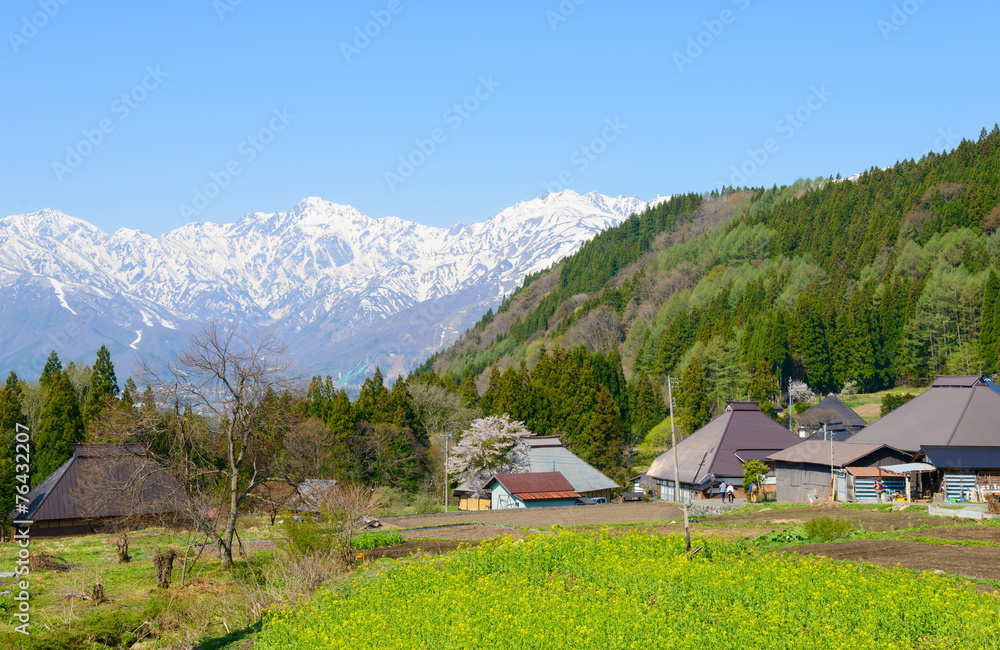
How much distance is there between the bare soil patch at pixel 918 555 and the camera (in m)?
19.1

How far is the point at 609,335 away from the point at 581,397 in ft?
170

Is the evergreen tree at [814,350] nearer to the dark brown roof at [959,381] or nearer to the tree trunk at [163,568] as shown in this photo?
the dark brown roof at [959,381]

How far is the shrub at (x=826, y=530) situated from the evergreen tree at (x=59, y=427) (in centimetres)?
4295

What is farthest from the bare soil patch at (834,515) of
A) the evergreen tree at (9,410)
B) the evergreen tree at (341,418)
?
the evergreen tree at (9,410)

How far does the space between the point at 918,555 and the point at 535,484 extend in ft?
105

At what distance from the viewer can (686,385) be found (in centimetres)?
7575

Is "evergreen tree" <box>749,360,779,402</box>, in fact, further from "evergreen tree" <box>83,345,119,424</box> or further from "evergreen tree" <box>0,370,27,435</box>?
"evergreen tree" <box>0,370,27,435</box>

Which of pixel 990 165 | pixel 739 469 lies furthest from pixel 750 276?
pixel 739 469

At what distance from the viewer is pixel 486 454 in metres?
57.8

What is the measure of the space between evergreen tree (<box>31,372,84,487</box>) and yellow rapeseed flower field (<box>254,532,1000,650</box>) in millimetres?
Result: 36467

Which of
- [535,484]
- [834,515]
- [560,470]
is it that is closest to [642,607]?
[834,515]

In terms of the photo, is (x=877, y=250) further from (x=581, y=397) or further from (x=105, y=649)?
(x=105, y=649)

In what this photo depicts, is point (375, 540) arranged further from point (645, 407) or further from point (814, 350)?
point (814, 350)

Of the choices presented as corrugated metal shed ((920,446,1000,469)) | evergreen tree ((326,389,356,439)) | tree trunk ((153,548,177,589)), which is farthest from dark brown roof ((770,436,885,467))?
tree trunk ((153,548,177,589))
